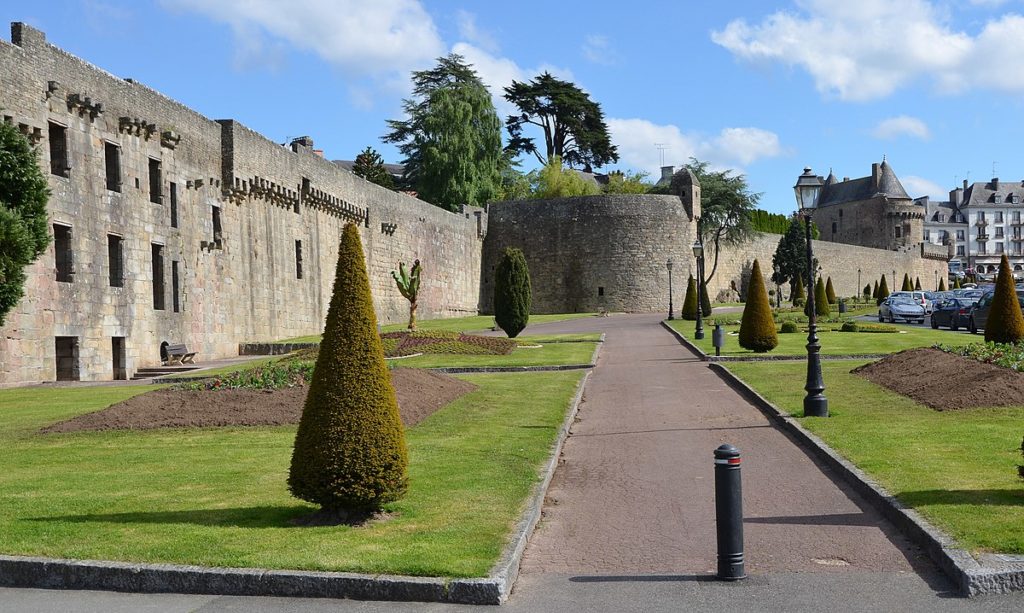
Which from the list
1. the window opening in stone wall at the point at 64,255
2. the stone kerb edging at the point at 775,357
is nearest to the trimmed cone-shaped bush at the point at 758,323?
the stone kerb edging at the point at 775,357

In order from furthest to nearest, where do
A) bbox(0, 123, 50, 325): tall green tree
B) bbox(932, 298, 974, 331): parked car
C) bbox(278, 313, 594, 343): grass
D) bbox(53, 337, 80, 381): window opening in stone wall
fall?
bbox(932, 298, 974, 331): parked car, bbox(278, 313, 594, 343): grass, bbox(53, 337, 80, 381): window opening in stone wall, bbox(0, 123, 50, 325): tall green tree

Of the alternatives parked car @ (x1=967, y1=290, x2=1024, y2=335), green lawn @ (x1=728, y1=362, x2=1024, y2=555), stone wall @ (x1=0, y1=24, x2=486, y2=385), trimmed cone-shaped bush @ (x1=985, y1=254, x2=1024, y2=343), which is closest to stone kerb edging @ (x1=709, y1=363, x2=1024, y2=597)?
green lawn @ (x1=728, y1=362, x2=1024, y2=555)

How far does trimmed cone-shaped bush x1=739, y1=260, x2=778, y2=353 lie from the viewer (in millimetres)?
26016

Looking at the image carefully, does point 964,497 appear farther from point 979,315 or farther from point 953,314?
point 953,314

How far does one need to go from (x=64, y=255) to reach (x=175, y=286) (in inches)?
235

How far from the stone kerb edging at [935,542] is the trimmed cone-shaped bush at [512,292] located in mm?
20895

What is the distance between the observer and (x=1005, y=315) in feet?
68.8

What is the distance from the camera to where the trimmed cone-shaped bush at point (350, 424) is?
7.42 metres

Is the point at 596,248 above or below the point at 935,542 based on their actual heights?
above

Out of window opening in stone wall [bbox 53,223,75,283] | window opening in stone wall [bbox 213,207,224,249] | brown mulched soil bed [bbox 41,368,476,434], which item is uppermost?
window opening in stone wall [bbox 213,207,224,249]

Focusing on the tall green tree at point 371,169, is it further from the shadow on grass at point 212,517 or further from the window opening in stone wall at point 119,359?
the shadow on grass at point 212,517

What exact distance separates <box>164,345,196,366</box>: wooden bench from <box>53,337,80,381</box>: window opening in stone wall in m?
4.06

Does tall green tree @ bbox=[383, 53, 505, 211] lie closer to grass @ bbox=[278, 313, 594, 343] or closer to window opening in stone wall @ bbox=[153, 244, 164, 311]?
grass @ bbox=[278, 313, 594, 343]

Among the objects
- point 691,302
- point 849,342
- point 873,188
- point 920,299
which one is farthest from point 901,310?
point 873,188
